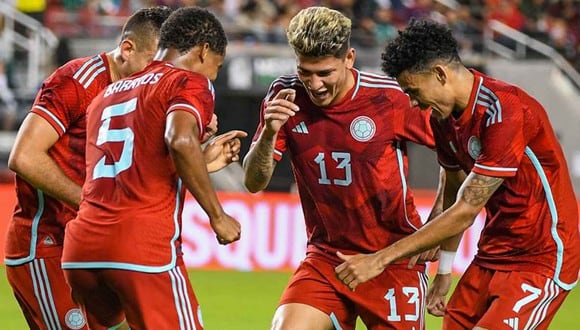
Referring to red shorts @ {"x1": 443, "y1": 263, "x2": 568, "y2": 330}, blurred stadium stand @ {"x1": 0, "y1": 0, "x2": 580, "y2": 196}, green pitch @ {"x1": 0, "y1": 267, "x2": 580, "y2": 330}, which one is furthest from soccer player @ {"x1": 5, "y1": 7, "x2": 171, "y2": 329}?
blurred stadium stand @ {"x1": 0, "y1": 0, "x2": 580, "y2": 196}

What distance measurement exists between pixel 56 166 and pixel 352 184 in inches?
62.5

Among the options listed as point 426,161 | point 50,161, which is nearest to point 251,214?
point 426,161

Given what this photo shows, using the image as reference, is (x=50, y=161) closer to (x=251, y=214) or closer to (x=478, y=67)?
(x=251, y=214)

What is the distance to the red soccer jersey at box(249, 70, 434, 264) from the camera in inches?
230

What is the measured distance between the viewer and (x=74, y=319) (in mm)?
5887

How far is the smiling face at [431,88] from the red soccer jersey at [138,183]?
3.31 feet

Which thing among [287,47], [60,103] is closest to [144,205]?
[60,103]

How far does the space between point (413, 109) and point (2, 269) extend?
862cm

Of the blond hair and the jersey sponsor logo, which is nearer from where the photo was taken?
the blond hair

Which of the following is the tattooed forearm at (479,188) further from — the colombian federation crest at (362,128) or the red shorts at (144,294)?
the red shorts at (144,294)

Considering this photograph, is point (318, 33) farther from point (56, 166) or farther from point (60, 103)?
point (56, 166)

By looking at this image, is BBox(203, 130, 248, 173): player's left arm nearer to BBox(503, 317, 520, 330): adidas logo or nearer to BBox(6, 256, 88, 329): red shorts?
BBox(6, 256, 88, 329): red shorts

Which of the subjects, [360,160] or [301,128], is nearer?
[360,160]

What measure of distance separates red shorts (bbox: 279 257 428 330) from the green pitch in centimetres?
377
